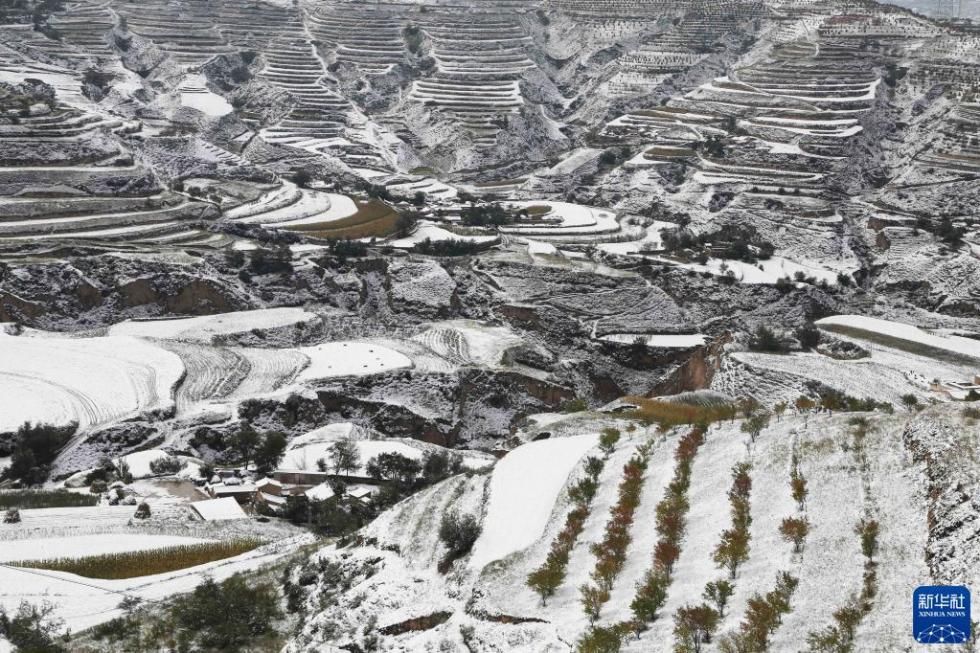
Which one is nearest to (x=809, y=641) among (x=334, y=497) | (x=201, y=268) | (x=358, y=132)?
(x=334, y=497)

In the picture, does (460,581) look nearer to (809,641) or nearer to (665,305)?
(809,641)

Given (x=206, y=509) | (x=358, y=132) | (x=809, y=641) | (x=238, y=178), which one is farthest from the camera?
(x=358, y=132)

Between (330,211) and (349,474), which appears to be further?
(330,211)

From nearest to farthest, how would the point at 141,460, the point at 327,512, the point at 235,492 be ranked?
the point at 327,512
the point at 235,492
the point at 141,460

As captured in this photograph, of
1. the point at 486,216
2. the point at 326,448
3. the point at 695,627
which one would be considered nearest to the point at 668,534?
the point at 695,627

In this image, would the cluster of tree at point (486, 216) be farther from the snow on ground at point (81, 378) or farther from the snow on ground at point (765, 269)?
the snow on ground at point (81, 378)

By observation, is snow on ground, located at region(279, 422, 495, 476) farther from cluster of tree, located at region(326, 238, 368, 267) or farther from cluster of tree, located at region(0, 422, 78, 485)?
cluster of tree, located at region(326, 238, 368, 267)

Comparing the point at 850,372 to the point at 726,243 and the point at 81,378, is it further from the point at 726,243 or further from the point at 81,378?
the point at 81,378
